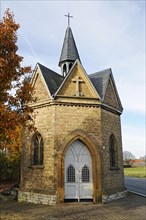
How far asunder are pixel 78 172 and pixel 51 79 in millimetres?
6892

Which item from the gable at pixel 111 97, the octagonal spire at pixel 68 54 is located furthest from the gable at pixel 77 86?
the octagonal spire at pixel 68 54

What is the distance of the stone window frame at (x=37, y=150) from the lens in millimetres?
14688

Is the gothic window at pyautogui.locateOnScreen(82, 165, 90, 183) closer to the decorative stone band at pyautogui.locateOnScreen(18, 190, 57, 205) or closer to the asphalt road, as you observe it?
the decorative stone band at pyautogui.locateOnScreen(18, 190, 57, 205)

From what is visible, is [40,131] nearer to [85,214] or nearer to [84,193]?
[84,193]

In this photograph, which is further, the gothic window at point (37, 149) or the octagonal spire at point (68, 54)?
the octagonal spire at point (68, 54)

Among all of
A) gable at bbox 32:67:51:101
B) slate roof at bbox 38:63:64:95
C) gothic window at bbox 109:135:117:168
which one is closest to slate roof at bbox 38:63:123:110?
slate roof at bbox 38:63:64:95

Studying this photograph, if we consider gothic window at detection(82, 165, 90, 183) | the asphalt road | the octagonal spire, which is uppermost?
the octagonal spire

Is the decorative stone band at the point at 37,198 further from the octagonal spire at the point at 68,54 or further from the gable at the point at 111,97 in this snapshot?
the octagonal spire at the point at 68,54

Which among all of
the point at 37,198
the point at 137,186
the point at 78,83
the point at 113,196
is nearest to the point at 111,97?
the point at 78,83

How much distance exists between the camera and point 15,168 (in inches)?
733

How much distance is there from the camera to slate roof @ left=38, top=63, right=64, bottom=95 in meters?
15.4

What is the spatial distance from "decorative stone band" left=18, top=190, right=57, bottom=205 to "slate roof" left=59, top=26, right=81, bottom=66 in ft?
37.6

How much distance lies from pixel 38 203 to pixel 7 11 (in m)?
10.9

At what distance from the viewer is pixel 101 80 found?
17.5 meters
